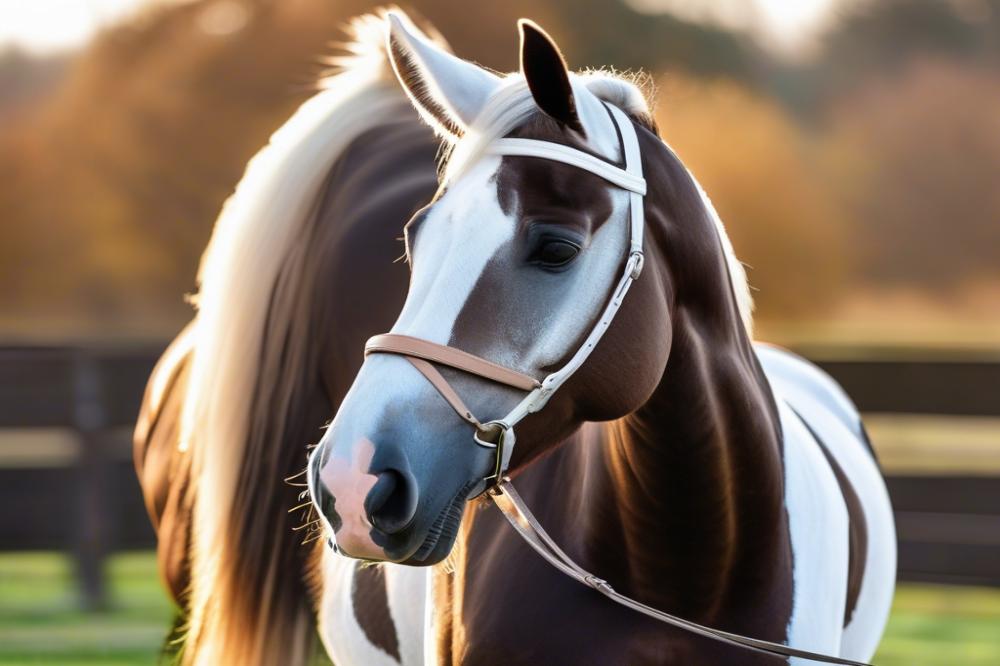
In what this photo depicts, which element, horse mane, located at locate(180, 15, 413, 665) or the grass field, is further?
the grass field

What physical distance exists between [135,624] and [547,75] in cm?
456

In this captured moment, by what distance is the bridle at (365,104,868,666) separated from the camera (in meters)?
1.58

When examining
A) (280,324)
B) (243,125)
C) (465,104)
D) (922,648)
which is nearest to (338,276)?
(280,324)

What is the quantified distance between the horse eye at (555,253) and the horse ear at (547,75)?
0.19 metres

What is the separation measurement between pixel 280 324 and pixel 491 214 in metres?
1.31

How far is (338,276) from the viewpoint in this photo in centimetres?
284

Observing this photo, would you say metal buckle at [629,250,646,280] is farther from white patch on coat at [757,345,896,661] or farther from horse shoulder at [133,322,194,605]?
horse shoulder at [133,322,194,605]

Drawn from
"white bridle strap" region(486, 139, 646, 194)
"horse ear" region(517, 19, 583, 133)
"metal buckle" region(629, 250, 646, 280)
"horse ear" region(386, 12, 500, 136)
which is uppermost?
"horse ear" region(386, 12, 500, 136)

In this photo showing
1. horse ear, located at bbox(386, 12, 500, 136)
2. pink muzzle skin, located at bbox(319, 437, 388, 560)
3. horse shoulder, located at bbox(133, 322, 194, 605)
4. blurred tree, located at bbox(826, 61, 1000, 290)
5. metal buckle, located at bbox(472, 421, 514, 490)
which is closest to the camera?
pink muzzle skin, located at bbox(319, 437, 388, 560)

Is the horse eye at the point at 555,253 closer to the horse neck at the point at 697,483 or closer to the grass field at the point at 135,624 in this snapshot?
the horse neck at the point at 697,483

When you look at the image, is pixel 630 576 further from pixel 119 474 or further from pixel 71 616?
pixel 119 474

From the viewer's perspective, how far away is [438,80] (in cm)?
179

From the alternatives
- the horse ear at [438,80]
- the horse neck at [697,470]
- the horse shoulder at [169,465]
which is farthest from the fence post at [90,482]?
the horse ear at [438,80]

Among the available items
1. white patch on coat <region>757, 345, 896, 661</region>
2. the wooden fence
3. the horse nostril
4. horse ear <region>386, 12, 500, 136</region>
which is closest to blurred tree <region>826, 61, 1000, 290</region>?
the wooden fence
